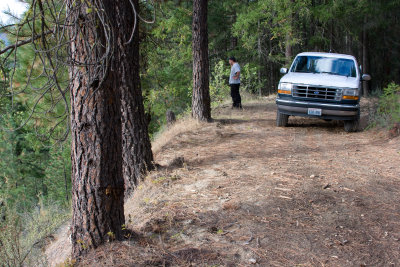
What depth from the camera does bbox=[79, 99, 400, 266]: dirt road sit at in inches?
148

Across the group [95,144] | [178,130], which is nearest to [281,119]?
[178,130]

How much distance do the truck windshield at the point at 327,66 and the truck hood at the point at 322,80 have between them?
0.34 metres

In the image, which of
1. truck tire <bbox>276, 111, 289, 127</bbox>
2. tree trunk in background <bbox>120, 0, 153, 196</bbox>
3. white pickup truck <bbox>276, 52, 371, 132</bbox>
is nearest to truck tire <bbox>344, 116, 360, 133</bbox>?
white pickup truck <bbox>276, 52, 371, 132</bbox>

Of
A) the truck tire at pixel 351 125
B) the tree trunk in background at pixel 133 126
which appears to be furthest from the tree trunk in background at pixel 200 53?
the truck tire at pixel 351 125

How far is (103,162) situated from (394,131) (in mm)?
7543

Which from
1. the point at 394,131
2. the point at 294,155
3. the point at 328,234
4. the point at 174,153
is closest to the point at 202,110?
the point at 174,153

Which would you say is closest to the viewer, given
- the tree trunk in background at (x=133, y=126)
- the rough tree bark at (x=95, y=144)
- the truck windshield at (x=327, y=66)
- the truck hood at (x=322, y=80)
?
the rough tree bark at (x=95, y=144)

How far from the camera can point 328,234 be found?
4176 millimetres

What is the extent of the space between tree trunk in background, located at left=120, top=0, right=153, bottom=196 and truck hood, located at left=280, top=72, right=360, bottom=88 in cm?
449

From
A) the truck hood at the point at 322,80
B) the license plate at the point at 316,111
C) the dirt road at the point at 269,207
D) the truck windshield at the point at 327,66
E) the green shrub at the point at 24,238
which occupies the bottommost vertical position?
the green shrub at the point at 24,238

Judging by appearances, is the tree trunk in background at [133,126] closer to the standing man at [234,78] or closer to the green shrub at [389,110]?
the standing man at [234,78]

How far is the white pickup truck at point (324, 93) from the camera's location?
9.24 metres

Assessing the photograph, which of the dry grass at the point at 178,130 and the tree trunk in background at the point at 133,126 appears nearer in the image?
the tree trunk in background at the point at 133,126

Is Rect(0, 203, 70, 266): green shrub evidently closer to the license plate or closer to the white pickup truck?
the white pickup truck
